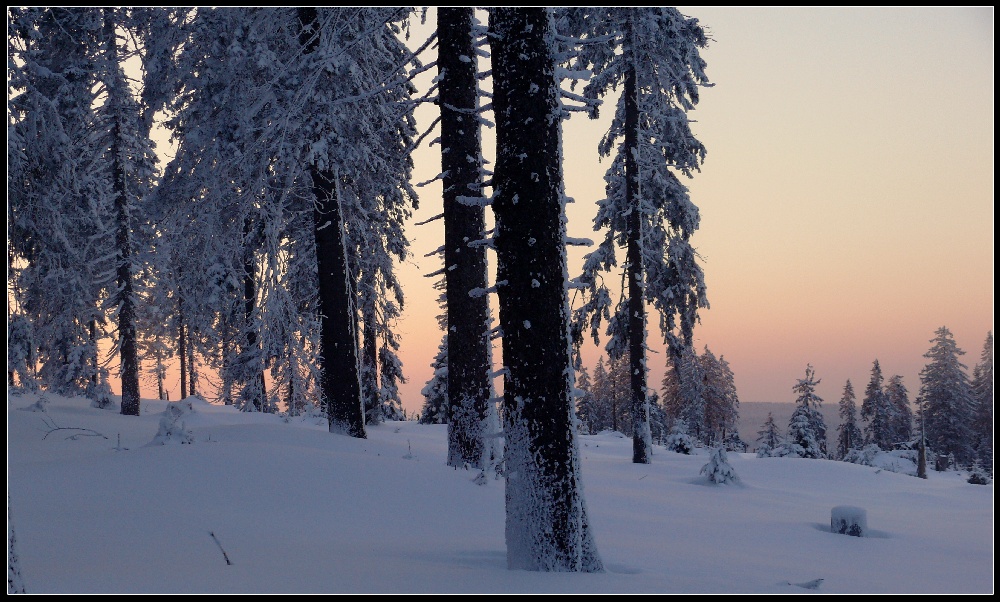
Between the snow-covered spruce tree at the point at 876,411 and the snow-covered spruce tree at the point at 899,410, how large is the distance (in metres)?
0.47

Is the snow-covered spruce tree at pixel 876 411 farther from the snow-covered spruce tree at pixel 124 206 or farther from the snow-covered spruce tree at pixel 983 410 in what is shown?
the snow-covered spruce tree at pixel 124 206

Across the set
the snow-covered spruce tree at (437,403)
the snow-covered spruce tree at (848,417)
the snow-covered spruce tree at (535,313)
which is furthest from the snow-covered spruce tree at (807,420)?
the snow-covered spruce tree at (535,313)

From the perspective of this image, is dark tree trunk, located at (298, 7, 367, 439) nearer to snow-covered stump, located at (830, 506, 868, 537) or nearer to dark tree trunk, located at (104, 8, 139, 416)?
snow-covered stump, located at (830, 506, 868, 537)

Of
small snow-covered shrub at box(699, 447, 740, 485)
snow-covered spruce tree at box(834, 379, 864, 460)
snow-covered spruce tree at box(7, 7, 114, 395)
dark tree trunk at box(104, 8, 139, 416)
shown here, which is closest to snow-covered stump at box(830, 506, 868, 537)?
small snow-covered shrub at box(699, 447, 740, 485)

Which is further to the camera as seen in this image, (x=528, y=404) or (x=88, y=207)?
(x=88, y=207)

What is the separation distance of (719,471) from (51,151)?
1381 centimetres

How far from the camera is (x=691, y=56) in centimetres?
1692

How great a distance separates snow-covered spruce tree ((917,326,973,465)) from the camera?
49.1 meters

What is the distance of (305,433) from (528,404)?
8185mm

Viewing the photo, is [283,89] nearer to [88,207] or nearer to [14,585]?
[88,207]

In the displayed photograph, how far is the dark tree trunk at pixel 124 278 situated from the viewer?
20.3 meters

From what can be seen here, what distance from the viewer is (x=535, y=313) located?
15.9 feet

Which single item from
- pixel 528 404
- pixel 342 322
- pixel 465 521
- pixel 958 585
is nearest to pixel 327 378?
pixel 342 322

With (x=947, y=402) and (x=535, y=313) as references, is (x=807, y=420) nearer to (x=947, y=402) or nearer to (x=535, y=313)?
(x=947, y=402)
